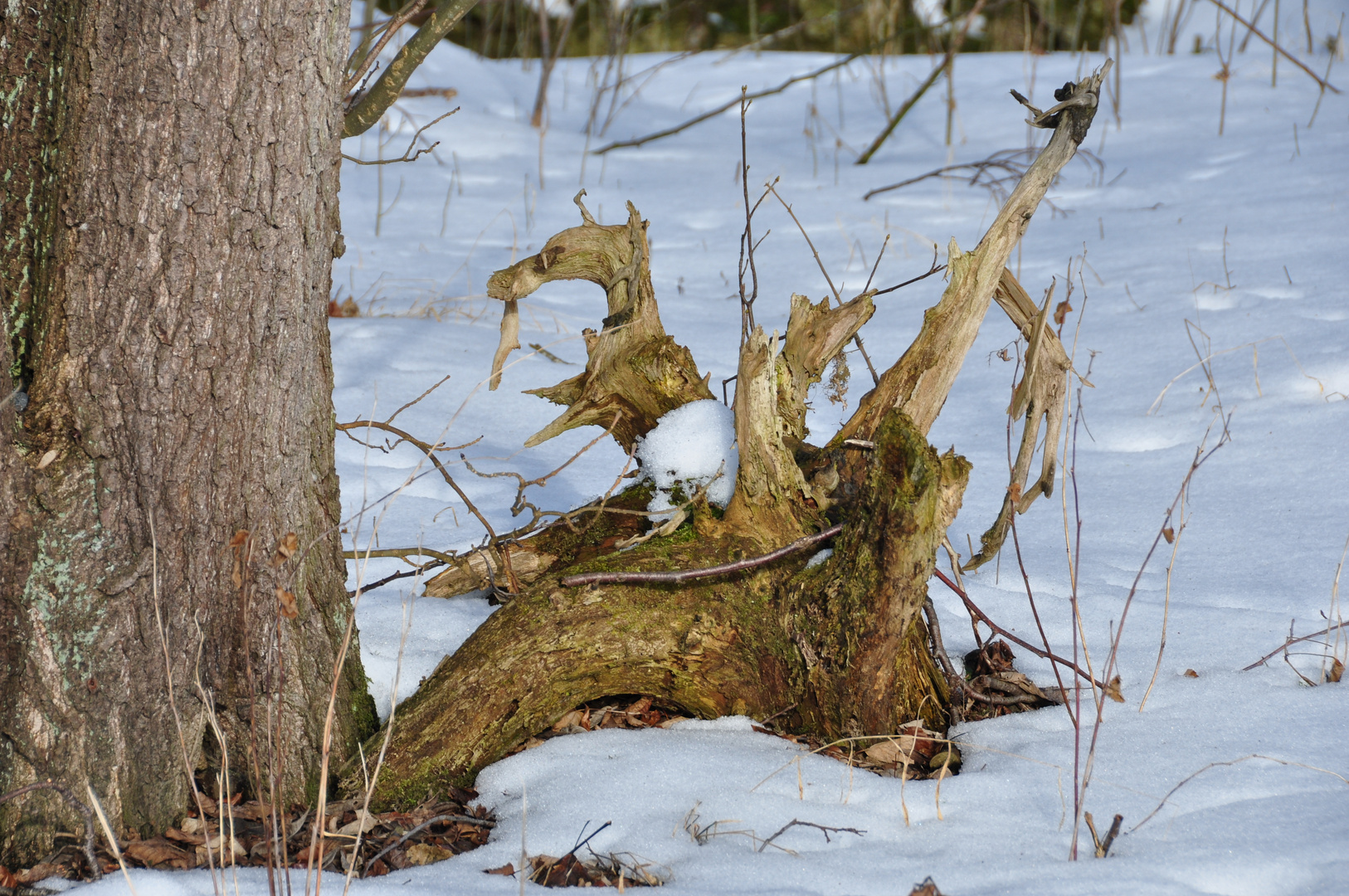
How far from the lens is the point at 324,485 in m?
1.77

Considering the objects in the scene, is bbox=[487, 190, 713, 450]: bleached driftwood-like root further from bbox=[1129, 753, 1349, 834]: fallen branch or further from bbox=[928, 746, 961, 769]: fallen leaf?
bbox=[1129, 753, 1349, 834]: fallen branch

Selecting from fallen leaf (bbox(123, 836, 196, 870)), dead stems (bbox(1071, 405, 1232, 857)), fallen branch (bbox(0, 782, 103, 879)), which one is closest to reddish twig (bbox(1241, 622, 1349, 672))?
dead stems (bbox(1071, 405, 1232, 857))

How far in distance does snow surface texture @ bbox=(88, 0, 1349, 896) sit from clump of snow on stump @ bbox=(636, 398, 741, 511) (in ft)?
1.59

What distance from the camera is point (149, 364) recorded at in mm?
1477

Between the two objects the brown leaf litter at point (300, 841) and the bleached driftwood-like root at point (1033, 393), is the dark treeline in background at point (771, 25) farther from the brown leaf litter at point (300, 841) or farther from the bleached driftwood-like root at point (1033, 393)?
the brown leaf litter at point (300, 841)

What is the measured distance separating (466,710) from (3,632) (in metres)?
0.76

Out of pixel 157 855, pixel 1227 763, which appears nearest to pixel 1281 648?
pixel 1227 763

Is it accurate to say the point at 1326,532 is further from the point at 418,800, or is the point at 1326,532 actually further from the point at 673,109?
the point at 673,109

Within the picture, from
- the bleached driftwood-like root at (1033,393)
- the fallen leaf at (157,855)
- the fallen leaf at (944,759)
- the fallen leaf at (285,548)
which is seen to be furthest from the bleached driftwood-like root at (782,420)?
the fallen leaf at (157,855)

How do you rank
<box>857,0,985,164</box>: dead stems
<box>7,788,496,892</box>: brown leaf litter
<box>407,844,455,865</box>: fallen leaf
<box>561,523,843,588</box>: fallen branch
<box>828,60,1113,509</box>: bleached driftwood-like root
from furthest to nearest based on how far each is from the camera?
1. <box>857,0,985,164</box>: dead stems
2. <box>828,60,1113,509</box>: bleached driftwood-like root
3. <box>561,523,843,588</box>: fallen branch
4. <box>407,844,455,865</box>: fallen leaf
5. <box>7,788,496,892</box>: brown leaf litter

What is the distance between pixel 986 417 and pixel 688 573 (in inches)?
81.3

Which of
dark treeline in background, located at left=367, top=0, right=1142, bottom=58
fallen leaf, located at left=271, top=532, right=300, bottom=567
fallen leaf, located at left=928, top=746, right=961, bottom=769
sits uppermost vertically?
dark treeline in background, located at left=367, top=0, right=1142, bottom=58

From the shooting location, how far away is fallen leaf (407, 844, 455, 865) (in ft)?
5.41

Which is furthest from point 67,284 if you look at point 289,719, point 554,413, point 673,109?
point 673,109
